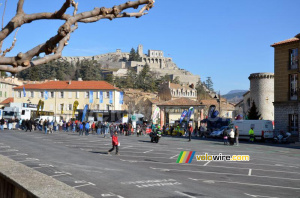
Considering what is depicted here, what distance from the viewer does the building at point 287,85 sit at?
121 feet

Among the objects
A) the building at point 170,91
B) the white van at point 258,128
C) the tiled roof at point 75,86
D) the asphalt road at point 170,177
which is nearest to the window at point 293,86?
the white van at point 258,128

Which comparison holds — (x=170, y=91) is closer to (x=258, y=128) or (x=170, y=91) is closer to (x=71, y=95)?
(x=71, y=95)

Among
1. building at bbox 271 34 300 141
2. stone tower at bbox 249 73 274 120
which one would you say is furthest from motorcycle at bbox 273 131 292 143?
stone tower at bbox 249 73 274 120

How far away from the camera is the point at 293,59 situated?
123 ft

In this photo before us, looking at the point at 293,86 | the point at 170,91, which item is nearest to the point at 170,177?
the point at 293,86

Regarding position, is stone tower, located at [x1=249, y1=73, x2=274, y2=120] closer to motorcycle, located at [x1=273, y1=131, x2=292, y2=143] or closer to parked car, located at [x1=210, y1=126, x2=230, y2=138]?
parked car, located at [x1=210, y1=126, x2=230, y2=138]

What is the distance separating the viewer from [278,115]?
38.5 metres

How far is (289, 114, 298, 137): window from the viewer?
36625 millimetres

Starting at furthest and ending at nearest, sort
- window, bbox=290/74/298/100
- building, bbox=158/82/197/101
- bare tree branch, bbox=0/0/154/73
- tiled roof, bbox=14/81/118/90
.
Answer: building, bbox=158/82/197/101, tiled roof, bbox=14/81/118/90, window, bbox=290/74/298/100, bare tree branch, bbox=0/0/154/73

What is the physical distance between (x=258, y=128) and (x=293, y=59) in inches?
302

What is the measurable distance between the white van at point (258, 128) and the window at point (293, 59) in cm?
591

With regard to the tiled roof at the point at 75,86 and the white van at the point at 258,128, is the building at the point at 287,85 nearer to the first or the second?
the white van at the point at 258,128

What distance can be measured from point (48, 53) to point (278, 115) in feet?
120

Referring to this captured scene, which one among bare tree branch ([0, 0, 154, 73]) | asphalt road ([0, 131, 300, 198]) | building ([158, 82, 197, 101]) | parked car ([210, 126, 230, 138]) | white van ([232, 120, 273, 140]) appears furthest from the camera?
building ([158, 82, 197, 101])
